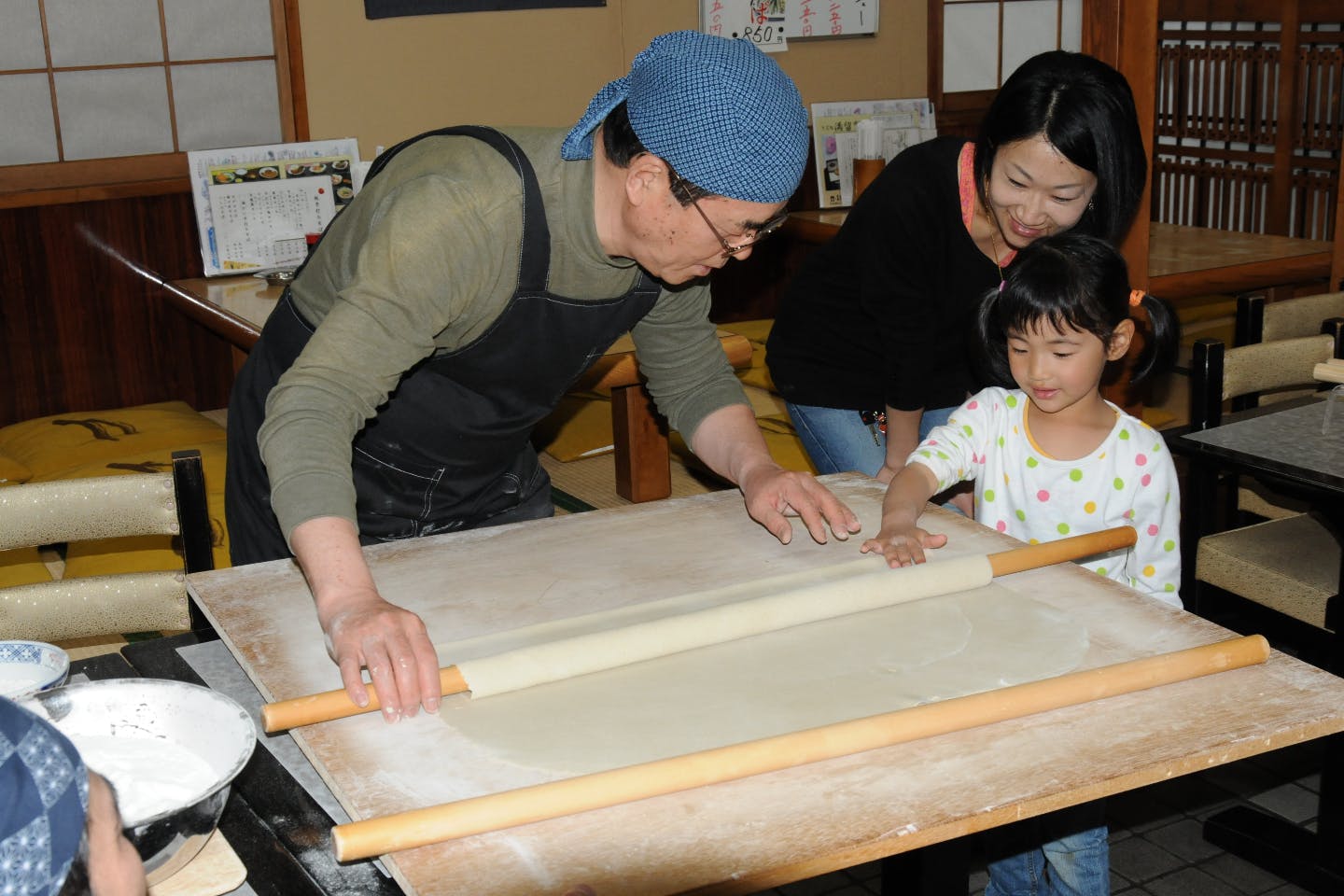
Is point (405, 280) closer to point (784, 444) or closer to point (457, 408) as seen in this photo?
point (457, 408)

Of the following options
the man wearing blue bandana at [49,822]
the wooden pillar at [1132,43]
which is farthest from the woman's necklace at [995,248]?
the man wearing blue bandana at [49,822]

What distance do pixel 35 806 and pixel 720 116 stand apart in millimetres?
986

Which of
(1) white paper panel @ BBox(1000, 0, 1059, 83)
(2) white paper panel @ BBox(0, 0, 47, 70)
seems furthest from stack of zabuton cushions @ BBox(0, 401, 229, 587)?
(1) white paper panel @ BBox(1000, 0, 1059, 83)

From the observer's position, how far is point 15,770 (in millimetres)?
650

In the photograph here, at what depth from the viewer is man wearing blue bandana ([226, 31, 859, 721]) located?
1337 mm

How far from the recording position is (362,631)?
1.25 meters

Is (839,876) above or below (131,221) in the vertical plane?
below

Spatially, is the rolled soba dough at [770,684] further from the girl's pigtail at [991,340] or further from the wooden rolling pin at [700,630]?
the girl's pigtail at [991,340]

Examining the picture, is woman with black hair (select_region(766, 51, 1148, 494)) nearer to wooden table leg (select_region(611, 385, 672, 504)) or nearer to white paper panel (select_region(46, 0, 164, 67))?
wooden table leg (select_region(611, 385, 672, 504))

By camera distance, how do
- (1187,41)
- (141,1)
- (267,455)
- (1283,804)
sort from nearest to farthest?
1. (267,455)
2. (1283,804)
3. (141,1)
4. (1187,41)

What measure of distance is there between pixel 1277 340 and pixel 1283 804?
99 cm

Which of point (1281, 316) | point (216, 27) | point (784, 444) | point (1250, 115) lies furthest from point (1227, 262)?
point (216, 27)

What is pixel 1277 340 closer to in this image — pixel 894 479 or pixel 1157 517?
pixel 1157 517

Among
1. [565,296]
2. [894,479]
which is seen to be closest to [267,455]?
[565,296]
